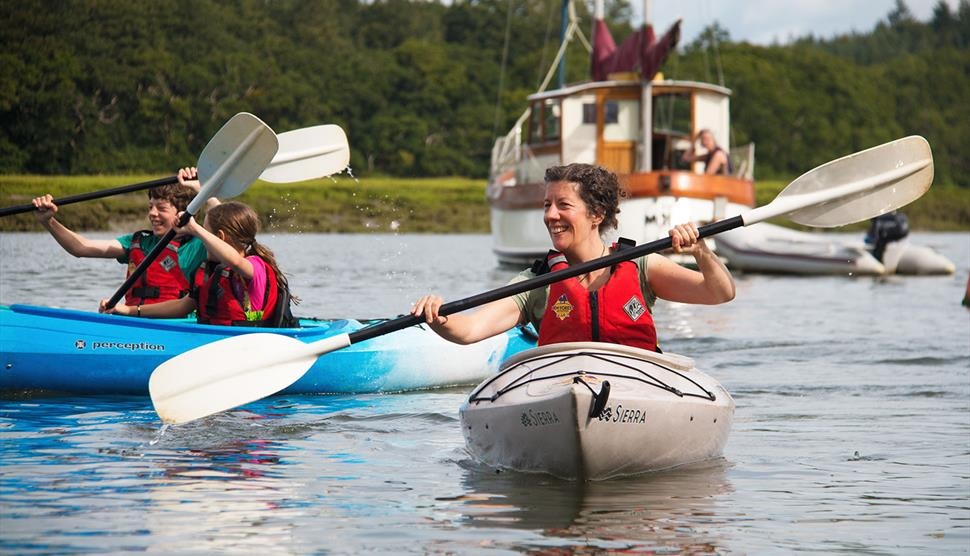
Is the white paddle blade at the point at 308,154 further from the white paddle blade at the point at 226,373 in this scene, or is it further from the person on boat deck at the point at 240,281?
the white paddle blade at the point at 226,373

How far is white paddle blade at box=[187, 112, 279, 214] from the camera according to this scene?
24.1 ft

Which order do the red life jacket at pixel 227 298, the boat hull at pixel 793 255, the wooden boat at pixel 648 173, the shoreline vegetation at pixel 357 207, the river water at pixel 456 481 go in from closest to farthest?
the river water at pixel 456 481
the red life jacket at pixel 227 298
the wooden boat at pixel 648 173
the boat hull at pixel 793 255
the shoreline vegetation at pixel 357 207

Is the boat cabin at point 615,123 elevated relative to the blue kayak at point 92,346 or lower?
elevated

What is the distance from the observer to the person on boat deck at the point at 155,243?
7957 millimetres

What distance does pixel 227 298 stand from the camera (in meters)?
7.66

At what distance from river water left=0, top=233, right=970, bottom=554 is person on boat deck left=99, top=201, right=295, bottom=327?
52 cm

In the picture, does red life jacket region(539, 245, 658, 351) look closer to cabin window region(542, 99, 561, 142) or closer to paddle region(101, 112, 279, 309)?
paddle region(101, 112, 279, 309)

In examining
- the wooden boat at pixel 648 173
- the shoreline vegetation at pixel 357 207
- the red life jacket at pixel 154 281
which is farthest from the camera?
the shoreline vegetation at pixel 357 207

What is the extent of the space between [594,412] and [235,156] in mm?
3129

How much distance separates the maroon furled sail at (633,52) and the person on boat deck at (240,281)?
13.4m

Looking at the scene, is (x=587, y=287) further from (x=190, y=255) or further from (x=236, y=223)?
(x=190, y=255)

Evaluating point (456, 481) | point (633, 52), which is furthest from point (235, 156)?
point (633, 52)

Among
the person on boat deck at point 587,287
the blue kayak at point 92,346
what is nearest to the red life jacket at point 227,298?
the blue kayak at point 92,346

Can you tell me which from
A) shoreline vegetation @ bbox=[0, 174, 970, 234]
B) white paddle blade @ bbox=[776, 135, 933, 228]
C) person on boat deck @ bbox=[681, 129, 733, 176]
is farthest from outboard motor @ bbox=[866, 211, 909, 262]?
white paddle blade @ bbox=[776, 135, 933, 228]
